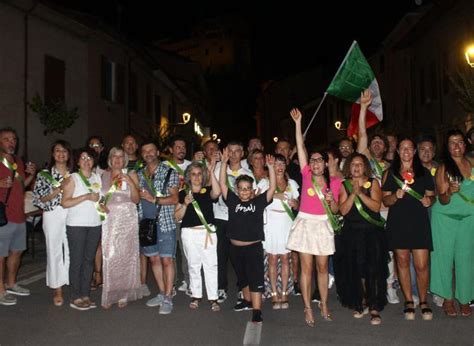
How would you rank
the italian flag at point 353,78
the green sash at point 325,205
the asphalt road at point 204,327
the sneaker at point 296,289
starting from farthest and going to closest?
the italian flag at point 353,78
the sneaker at point 296,289
the green sash at point 325,205
the asphalt road at point 204,327

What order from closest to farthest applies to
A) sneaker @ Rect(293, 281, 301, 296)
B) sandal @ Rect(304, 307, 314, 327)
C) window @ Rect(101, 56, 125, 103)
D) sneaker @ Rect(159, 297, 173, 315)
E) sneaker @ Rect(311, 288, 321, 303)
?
1. sandal @ Rect(304, 307, 314, 327)
2. sneaker @ Rect(159, 297, 173, 315)
3. sneaker @ Rect(311, 288, 321, 303)
4. sneaker @ Rect(293, 281, 301, 296)
5. window @ Rect(101, 56, 125, 103)

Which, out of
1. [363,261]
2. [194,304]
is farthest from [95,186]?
[363,261]

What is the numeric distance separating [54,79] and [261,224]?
14.3 metres

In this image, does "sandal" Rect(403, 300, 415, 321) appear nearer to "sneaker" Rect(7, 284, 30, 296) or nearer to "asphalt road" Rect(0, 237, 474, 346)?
"asphalt road" Rect(0, 237, 474, 346)

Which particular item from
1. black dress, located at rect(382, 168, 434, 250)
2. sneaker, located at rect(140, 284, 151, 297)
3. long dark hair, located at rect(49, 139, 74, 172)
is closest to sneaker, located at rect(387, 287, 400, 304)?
black dress, located at rect(382, 168, 434, 250)

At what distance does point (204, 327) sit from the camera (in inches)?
242

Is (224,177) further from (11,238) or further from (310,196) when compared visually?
(11,238)

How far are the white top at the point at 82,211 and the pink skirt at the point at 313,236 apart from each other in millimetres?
2444

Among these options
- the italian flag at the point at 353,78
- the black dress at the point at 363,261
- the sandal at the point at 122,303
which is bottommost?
the sandal at the point at 122,303

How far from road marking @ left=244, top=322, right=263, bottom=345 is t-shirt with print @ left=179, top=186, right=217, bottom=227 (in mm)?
1400

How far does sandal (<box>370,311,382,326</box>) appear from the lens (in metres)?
6.21

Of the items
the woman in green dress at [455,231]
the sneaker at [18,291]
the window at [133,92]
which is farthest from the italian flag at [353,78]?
the window at [133,92]

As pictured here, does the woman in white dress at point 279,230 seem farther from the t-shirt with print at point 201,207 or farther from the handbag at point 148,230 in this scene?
the handbag at point 148,230

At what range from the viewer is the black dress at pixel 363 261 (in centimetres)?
640
